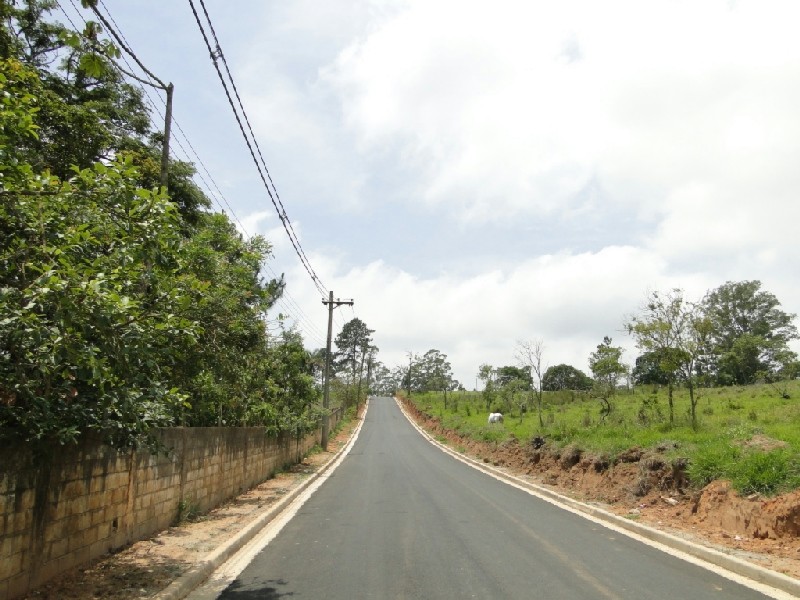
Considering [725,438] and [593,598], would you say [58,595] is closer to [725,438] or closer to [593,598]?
[593,598]

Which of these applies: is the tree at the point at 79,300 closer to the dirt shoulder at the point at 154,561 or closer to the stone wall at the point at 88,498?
the stone wall at the point at 88,498

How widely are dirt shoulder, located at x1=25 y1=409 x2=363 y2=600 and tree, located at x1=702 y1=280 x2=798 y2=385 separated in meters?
69.3

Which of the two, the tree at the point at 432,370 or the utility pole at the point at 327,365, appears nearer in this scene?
the utility pole at the point at 327,365

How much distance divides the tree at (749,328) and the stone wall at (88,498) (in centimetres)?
7037

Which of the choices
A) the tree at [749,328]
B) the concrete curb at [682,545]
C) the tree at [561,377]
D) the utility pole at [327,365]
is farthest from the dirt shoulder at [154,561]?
the tree at [561,377]

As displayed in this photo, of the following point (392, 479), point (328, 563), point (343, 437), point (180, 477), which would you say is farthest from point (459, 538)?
point (343, 437)

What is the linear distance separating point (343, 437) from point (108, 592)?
41.3m

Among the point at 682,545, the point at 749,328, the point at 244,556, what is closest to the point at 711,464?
the point at 682,545

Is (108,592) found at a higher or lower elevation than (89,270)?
lower

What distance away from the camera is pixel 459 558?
848 centimetres

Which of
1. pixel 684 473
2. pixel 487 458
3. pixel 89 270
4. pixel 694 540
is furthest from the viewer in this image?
pixel 487 458

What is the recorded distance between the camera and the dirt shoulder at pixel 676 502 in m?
8.89

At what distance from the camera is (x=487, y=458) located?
28500 millimetres

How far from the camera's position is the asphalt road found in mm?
6836
